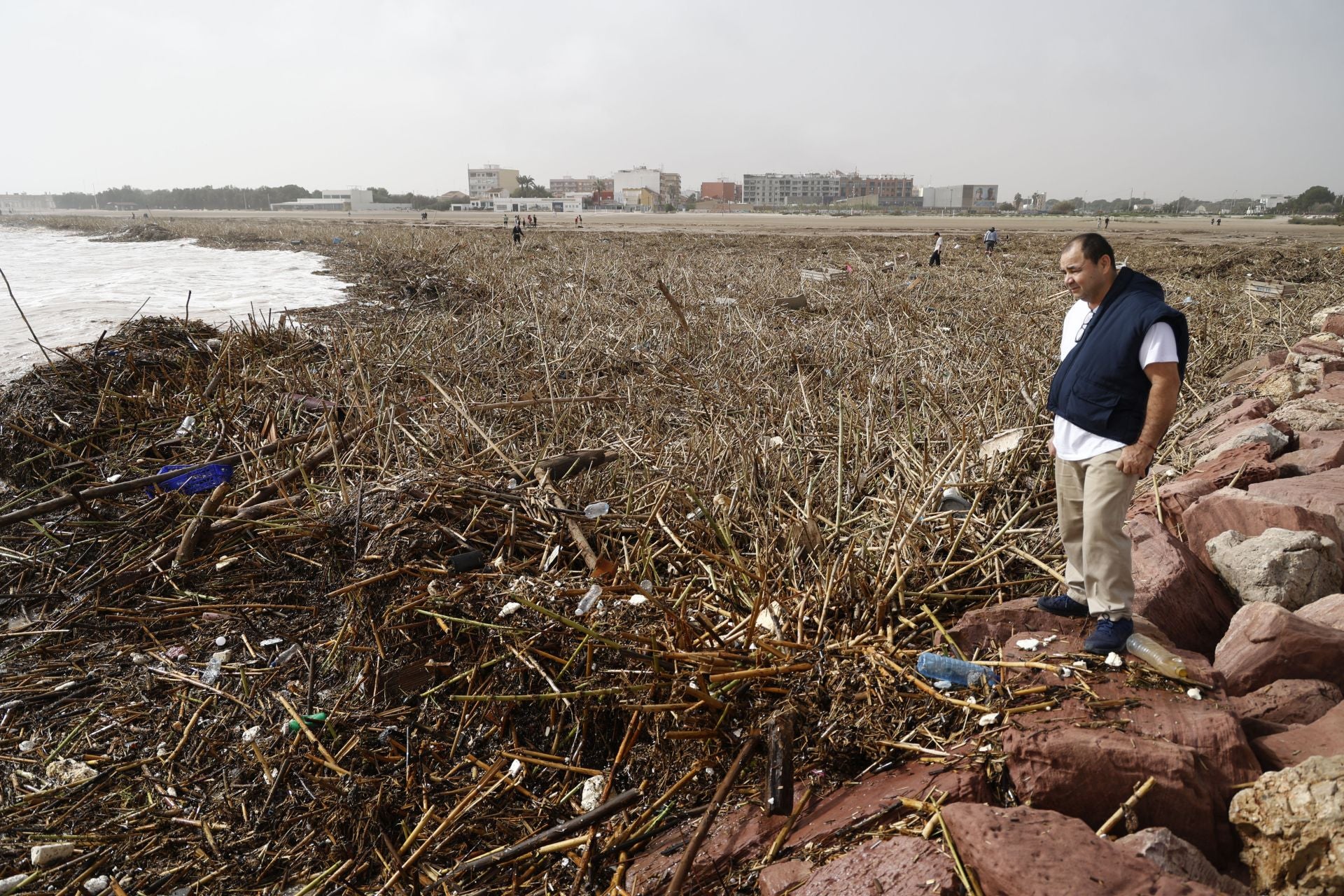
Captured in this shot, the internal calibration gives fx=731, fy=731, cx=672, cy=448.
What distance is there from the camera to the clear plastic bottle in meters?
2.28

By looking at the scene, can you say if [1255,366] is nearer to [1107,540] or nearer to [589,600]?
[1107,540]

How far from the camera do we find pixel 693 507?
3.98 metres

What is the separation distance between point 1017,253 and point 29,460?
22526 millimetres

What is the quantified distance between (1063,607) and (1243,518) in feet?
3.67

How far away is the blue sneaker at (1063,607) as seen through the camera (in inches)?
109

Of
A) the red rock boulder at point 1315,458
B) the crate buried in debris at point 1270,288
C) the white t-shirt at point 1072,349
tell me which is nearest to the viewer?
the white t-shirt at point 1072,349

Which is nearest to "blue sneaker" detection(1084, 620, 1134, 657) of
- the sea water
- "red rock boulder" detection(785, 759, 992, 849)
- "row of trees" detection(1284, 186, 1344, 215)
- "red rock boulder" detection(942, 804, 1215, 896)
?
"red rock boulder" detection(785, 759, 992, 849)

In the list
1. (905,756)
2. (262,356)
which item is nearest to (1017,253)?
(262,356)

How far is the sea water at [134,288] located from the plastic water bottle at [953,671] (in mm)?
6798

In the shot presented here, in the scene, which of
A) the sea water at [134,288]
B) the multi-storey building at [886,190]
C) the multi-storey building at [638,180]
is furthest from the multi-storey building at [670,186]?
the sea water at [134,288]

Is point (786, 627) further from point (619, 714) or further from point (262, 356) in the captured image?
point (262, 356)

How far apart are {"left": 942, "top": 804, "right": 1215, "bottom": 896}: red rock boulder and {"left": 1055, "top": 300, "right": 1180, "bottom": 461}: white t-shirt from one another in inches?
51.5

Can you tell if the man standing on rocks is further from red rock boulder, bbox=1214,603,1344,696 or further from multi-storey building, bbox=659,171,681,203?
multi-storey building, bbox=659,171,681,203

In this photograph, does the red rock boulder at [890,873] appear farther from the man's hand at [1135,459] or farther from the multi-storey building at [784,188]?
the multi-storey building at [784,188]
